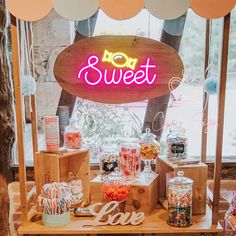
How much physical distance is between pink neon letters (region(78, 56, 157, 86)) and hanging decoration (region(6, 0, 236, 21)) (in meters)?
0.52

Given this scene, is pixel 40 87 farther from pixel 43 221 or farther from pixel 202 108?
pixel 202 108

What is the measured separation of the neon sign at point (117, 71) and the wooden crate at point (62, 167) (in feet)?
1.47

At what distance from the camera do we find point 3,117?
7.39 feet

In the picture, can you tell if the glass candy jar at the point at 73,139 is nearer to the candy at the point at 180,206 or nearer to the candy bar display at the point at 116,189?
the candy bar display at the point at 116,189

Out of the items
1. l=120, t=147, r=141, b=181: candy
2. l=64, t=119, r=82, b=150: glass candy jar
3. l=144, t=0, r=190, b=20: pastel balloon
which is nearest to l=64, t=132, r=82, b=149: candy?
l=64, t=119, r=82, b=150: glass candy jar

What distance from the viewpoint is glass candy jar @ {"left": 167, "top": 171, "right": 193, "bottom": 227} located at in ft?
6.03

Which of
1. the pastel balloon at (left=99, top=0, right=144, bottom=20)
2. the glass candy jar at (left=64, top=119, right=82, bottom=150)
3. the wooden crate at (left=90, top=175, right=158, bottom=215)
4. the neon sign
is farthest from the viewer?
the neon sign

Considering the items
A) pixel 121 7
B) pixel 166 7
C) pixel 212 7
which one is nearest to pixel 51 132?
pixel 121 7

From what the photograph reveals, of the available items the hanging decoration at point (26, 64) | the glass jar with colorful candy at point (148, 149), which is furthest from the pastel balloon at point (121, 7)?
the glass jar with colorful candy at point (148, 149)

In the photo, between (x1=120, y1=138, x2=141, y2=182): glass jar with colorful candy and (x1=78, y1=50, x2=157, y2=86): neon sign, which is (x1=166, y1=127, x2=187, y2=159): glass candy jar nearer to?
(x1=120, y1=138, x2=141, y2=182): glass jar with colorful candy

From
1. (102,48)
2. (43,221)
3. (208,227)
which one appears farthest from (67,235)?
(102,48)

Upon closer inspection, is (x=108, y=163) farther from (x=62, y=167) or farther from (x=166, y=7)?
(x=166, y=7)

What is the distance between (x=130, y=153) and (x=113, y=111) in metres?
0.48

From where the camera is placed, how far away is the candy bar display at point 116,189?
1.89 meters
